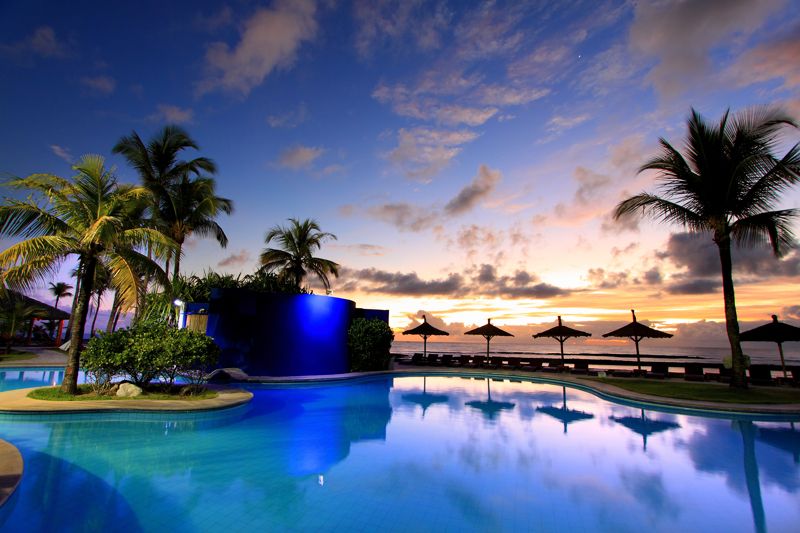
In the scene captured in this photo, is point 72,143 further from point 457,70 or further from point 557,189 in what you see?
point 557,189

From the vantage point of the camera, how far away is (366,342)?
18031 millimetres

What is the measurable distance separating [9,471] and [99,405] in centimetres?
477

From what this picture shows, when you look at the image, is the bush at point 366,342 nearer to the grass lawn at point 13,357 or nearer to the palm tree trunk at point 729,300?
the palm tree trunk at point 729,300

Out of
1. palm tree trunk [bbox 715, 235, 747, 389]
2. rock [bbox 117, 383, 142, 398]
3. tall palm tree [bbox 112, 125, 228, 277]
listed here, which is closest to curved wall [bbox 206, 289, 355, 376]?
tall palm tree [bbox 112, 125, 228, 277]

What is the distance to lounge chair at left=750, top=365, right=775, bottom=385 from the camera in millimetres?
13723

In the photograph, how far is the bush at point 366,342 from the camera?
A: 59.3 feet

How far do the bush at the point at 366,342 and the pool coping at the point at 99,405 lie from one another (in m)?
8.14

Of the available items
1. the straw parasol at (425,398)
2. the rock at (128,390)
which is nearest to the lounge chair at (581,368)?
the straw parasol at (425,398)

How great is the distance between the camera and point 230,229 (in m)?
20.1

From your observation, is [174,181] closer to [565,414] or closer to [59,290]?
[565,414]

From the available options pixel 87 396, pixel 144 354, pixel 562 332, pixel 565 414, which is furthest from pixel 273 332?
pixel 562 332

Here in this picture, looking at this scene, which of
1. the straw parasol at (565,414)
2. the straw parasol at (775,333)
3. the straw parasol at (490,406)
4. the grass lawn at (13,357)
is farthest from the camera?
the grass lawn at (13,357)

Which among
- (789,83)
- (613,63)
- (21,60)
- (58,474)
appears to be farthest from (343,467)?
(789,83)

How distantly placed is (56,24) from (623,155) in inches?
665
